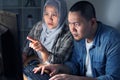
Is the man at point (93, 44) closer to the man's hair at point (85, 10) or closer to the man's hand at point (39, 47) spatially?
the man's hair at point (85, 10)

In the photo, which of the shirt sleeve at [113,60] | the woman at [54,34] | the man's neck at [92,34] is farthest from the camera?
the woman at [54,34]

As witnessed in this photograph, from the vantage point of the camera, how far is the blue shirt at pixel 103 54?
141 cm

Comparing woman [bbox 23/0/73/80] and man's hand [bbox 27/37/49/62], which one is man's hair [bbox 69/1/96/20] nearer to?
man's hand [bbox 27/37/49/62]

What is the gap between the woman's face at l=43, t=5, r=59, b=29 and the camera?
6.89ft

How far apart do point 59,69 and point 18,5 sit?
1.97 m

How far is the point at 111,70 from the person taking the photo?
1.41 meters

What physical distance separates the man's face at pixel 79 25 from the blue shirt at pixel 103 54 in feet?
0.25

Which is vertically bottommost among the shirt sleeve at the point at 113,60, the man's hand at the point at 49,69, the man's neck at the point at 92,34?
the man's hand at the point at 49,69

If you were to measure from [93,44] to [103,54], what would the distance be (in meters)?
0.10

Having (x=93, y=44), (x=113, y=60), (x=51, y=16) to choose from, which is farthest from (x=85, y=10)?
(x=51, y=16)

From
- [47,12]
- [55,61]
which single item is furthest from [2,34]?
[47,12]

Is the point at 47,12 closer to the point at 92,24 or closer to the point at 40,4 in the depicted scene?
the point at 92,24

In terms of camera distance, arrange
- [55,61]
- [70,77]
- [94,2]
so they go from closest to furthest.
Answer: [70,77] → [55,61] → [94,2]

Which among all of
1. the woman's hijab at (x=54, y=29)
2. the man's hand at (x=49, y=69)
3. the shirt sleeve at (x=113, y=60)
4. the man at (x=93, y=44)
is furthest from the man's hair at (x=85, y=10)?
the woman's hijab at (x=54, y=29)
